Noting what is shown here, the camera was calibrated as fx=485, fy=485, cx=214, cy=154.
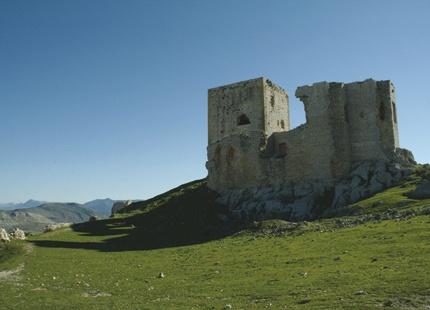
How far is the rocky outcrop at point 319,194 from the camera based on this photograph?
5244 centimetres

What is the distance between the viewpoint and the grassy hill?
19531 mm

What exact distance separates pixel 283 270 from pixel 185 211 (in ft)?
122

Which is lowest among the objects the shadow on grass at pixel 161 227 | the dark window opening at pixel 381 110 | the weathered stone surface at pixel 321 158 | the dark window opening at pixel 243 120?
the shadow on grass at pixel 161 227

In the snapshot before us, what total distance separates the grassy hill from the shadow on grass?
0.24m

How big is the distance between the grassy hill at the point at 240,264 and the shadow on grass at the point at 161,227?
0.79 feet

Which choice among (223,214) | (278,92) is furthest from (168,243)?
(278,92)

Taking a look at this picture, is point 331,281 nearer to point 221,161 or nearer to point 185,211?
point 185,211

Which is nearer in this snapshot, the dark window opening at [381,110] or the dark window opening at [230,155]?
the dark window opening at [381,110]

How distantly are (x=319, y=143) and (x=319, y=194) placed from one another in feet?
21.6

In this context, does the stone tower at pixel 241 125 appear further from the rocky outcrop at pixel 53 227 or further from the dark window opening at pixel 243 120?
the rocky outcrop at pixel 53 227

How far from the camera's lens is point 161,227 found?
55906 mm

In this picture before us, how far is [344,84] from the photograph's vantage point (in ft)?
194

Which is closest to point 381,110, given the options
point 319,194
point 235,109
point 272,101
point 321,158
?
point 321,158

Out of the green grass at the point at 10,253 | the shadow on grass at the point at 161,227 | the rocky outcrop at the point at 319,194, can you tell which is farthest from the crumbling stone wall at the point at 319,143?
the green grass at the point at 10,253
